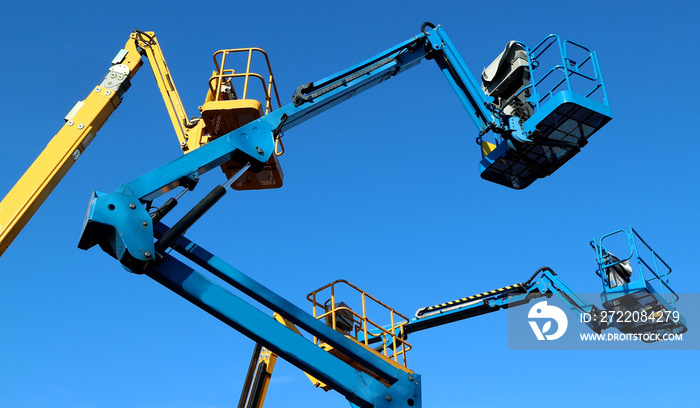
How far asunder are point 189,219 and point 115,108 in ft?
9.66

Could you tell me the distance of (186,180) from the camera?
771 cm

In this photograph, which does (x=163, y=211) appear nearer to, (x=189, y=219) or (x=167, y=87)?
(x=189, y=219)

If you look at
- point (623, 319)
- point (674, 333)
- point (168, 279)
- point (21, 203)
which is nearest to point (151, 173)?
point (168, 279)

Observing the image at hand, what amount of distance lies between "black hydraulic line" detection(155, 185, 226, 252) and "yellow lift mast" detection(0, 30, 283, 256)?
1.72 metres

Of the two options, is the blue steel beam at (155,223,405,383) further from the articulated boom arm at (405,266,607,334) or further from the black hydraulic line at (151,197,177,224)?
the articulated boom arm at (405,266,607,334)

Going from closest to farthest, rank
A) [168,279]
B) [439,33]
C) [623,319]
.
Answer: [168,279], [439,33], [623,319]

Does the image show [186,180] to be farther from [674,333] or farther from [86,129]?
[674,333]

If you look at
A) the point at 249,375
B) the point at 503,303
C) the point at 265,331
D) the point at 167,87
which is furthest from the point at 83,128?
the point at 503,303

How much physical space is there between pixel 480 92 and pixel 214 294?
503 cm

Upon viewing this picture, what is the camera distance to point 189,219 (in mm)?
7320

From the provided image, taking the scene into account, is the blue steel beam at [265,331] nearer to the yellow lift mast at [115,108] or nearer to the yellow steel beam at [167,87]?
the yellow lift mast at [115,108]

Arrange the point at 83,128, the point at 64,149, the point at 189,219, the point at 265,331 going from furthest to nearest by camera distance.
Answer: the point at 83,128 < the point at 64,149 < the point at 189,219 < the point at 265,331

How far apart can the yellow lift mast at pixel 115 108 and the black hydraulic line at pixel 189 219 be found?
1.72 meters

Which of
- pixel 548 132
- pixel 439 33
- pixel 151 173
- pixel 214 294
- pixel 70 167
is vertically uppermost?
pixel 439 33
